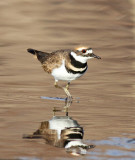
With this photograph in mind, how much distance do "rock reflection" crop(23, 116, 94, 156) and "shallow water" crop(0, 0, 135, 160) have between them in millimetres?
113

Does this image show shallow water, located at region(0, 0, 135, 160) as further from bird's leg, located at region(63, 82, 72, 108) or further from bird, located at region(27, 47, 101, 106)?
bird, located at region(27, 47, 101, 106)

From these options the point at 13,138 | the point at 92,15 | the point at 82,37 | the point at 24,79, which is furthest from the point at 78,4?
the point at 13,138

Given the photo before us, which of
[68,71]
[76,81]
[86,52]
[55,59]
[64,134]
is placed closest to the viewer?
[64,134]

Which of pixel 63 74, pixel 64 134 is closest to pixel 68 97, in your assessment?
pixel 63 74

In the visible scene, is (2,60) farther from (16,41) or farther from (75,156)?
(75,156)

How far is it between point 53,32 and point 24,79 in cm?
581

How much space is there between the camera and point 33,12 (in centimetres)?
2062

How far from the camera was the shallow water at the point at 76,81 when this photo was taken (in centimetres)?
831

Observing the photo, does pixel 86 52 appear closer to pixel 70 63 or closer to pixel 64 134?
pixel 70 63

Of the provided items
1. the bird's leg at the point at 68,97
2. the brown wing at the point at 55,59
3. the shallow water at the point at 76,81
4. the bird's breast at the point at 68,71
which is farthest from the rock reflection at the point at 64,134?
the brown wing at the point at 55,59

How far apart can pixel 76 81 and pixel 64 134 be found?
400 centimetres

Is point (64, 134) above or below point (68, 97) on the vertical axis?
below

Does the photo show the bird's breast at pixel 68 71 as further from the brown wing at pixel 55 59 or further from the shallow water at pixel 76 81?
the shallow water at pixel 76 81

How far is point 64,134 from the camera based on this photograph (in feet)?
28.6
